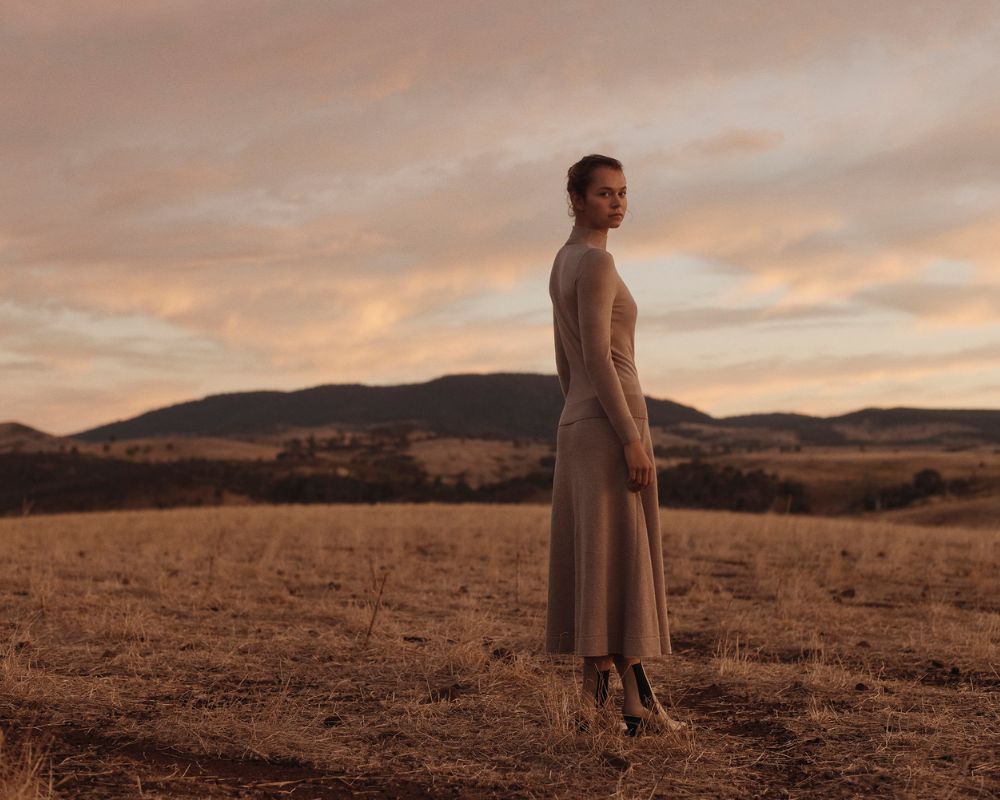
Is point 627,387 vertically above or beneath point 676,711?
above

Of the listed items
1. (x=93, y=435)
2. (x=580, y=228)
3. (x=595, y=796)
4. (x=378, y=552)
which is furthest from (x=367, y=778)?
(x=93, y=435)

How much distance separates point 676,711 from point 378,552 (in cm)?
909

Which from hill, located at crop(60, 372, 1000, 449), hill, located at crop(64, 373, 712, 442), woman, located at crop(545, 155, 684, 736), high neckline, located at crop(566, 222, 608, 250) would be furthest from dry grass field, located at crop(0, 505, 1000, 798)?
hill, located at crop(64, 373, 712, 442)

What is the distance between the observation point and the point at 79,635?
6.98m

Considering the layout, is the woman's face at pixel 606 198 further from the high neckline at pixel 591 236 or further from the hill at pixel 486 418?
the hill at pixel 486 418

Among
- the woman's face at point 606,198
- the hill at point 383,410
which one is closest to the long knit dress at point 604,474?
the woman's face at point 606,198

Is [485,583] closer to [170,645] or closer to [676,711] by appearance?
[170,645]

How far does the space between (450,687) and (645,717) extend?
1.32m

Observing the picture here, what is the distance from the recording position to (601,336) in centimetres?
453

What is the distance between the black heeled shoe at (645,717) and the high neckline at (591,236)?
209 centimetres

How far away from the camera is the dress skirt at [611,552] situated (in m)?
4.62

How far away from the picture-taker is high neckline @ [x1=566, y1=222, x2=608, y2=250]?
15.6 feet

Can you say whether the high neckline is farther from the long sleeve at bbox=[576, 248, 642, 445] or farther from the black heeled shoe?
the black heeled shoe

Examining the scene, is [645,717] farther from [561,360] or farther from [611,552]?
[561,360]
